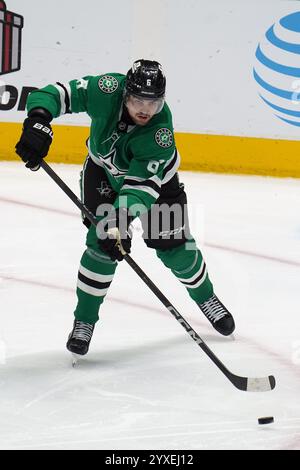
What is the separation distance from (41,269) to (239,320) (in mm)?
905

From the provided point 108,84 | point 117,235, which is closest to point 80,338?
point 117,235

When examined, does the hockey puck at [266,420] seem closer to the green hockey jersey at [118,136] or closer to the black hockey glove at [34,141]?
the green hockey jersey at [118,136]

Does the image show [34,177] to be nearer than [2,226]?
No

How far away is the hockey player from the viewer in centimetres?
244

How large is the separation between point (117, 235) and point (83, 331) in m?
0.44

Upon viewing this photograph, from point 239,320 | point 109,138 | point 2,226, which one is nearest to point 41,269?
point 2,226

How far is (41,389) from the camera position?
245 cm

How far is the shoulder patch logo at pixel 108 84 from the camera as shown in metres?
2.56

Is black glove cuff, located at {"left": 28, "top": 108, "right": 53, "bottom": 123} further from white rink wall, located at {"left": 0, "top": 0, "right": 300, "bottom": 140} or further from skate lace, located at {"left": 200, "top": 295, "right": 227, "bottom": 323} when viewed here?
white rink wall, located at {"left": 0, "top": 0, "right": 300, "bottom": 140}

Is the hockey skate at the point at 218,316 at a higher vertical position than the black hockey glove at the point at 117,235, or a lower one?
lower

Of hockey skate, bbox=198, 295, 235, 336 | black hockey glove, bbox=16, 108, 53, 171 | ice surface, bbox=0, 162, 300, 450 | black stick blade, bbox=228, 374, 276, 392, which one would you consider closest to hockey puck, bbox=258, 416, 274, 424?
ice surface, bbox=0, 162, 300, 450

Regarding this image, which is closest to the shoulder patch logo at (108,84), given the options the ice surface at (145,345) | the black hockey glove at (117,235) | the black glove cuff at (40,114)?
the black glove cuff at (40,114)

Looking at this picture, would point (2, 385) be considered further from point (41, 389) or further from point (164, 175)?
point (164, 175)

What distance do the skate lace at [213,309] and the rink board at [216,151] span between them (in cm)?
259
